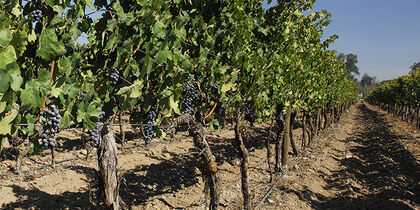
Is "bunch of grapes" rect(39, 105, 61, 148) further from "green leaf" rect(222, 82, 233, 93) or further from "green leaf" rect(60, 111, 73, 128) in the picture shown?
"green leaf" rect(222, 82, 233, 93)

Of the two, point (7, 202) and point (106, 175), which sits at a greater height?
point (106, 175)

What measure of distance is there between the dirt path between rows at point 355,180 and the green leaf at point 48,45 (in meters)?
5.67

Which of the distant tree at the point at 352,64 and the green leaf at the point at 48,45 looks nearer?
the green leaf at the point at 48,45

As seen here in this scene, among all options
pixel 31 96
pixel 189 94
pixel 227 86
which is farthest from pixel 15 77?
pixel 227 86

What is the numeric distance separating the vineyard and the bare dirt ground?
7cm

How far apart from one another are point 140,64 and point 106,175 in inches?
53.8

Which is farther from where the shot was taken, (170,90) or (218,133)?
(218,133)

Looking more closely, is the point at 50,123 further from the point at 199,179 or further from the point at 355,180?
the point at 355,180

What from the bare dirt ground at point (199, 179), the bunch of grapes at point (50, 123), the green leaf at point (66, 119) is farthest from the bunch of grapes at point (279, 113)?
the bunch of grapes at point (50, 123)

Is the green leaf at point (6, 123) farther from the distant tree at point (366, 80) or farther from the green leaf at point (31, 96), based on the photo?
the distant tree at point (366, 80)

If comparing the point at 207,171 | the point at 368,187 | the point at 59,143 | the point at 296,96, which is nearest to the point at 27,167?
the point at 59,143

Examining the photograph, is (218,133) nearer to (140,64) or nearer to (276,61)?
(276,61)

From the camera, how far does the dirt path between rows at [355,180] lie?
7.02 metres

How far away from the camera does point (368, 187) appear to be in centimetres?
862
